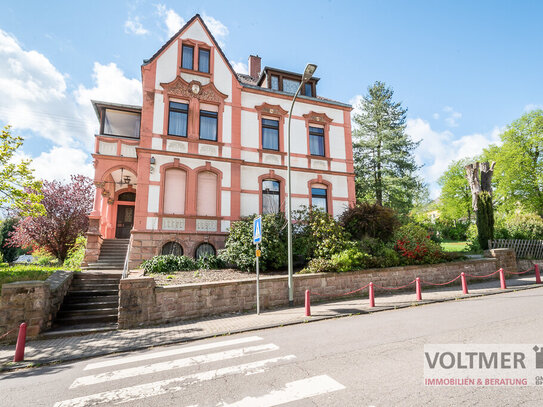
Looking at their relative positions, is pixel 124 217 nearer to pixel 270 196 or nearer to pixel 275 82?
pixel 270 196

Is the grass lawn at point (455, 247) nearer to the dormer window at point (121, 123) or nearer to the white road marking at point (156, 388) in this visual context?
the white road marking at point (156, 388)

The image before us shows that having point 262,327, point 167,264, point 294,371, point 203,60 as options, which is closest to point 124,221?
point 167,264

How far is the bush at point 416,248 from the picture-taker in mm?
12672

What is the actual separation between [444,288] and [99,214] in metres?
17.1

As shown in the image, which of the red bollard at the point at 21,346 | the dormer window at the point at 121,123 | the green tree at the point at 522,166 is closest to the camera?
the red bollard at the point at 21,346

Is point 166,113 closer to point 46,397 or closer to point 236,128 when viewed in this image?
point 236,128

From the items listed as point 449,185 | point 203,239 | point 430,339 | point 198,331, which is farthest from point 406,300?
point 449,185

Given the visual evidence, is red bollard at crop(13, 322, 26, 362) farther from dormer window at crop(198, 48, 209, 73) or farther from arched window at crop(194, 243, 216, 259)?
dormer window at crop(198, 48, 209, 73)

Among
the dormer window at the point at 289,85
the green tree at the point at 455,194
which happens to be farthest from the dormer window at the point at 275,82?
the green tree at the point at 455,194

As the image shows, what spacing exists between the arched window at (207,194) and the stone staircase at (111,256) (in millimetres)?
4302

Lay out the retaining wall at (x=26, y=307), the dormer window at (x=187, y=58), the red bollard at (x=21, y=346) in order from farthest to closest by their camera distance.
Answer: the dormer window at (x=187, y=58) → the retaining wall at (x=26, y=307) → the red bollard at (x=21, y=346)

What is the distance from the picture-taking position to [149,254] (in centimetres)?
1302

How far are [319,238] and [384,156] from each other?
681 inches

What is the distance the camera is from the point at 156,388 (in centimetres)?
411
